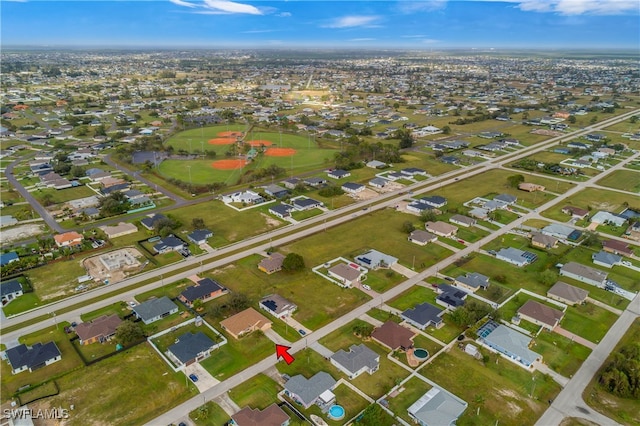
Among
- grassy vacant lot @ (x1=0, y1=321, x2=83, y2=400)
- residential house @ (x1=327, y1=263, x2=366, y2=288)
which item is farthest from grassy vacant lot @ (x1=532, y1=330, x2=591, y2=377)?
grassy vacant lot @ (x1=0, y1=321, x2=83, y2=400)

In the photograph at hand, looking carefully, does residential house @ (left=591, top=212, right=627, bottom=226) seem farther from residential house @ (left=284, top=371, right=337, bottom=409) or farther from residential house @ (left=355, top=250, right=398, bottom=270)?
residential house @ (left=284, top=371, right=337, bottom=409)

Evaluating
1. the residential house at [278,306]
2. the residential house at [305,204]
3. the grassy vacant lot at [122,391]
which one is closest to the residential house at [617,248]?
the residential house at [305,204]

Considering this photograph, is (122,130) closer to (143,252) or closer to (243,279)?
(143,252)

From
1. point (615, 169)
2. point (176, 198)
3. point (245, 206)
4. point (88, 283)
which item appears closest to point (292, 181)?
point (245, 206)

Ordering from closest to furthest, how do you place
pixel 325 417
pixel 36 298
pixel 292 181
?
1. pixel 325 417
2. pixel 36 298
3. pixel 292 181

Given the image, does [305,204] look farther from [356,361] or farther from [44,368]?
[44,368]
